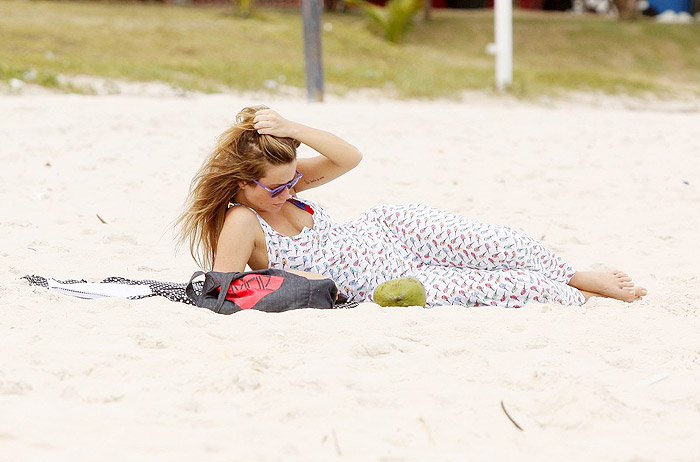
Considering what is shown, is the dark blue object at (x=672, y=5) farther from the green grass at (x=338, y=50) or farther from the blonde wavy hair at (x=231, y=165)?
the blonde wavy hair at (x=231, y=165)

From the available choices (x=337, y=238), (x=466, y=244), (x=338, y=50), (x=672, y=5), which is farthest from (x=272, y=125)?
(x=672, y=5)

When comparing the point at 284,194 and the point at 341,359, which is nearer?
the point at 341,359

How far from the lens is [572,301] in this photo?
3.77 metres

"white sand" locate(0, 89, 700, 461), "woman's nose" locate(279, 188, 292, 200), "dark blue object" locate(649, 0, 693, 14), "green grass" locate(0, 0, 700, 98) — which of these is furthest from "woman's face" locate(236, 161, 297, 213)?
"dark blue object" locate(649, 0, 693, 14)

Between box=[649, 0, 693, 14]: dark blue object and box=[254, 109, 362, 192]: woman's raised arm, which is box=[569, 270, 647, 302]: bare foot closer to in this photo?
box=[254, 109, 362, 192]: woman's raised arm

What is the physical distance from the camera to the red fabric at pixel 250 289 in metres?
3.39

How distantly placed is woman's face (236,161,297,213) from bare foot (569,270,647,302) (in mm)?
1260

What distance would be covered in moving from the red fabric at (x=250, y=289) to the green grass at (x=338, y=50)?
7419 mm

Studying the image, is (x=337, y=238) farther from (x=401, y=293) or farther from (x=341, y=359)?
(x=341, y=359)

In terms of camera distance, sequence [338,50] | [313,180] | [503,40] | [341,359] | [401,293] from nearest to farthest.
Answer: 1. [341,359]
2. [401,293]
3. [313,180]
4. [503,40]
5. [338,50]

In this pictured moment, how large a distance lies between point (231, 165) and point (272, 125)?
22 cm

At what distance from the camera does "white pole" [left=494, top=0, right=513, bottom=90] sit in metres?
13.2

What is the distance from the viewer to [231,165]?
11.8 ft

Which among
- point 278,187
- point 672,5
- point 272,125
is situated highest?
point 272,125
